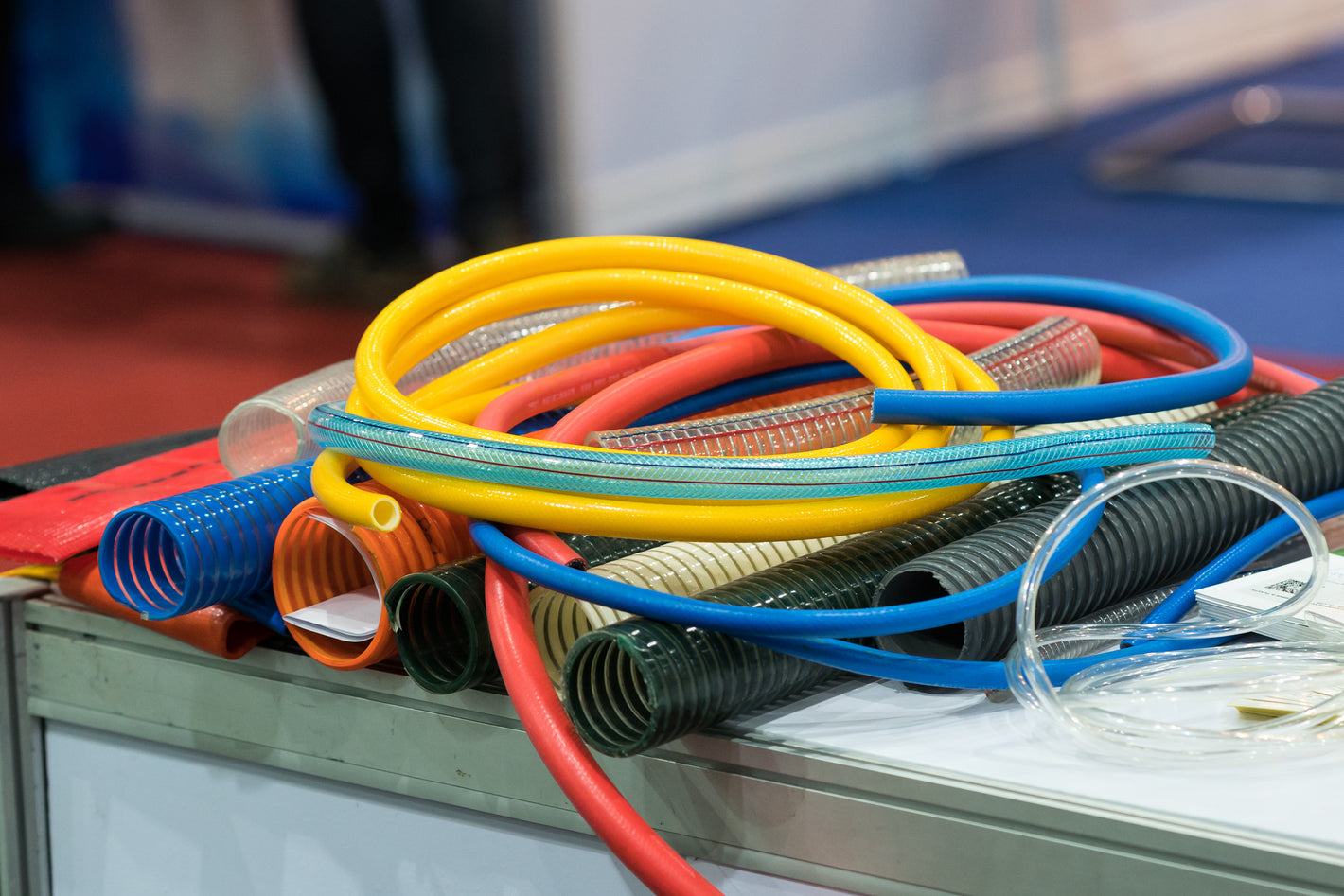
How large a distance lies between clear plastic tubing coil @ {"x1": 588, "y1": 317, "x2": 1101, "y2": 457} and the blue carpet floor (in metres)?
1.84

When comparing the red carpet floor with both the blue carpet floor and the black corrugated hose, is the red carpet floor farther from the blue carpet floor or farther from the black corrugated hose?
the black corrugated hose

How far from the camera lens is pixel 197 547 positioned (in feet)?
2.88

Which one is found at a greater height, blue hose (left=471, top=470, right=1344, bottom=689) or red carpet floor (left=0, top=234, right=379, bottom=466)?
red carpet floor (left=0, top=234, right=379, bottom=466)

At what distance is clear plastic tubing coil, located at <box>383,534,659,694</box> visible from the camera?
0.84m

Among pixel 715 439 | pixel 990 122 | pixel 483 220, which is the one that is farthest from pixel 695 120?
pixel 715 439

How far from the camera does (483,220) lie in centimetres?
373

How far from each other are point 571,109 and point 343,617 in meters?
2.95

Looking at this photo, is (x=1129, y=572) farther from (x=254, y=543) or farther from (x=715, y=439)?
(x=254, y=543)

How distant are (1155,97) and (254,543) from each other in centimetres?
534

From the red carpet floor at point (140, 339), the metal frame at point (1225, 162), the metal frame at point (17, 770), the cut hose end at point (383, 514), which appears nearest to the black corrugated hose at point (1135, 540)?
the cut hose end at point (383, 514)

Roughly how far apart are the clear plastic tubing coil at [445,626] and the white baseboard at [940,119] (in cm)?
294

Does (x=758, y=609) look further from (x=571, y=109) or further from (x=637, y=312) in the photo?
(x=571, y=109)

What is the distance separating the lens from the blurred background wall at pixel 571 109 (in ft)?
12.2

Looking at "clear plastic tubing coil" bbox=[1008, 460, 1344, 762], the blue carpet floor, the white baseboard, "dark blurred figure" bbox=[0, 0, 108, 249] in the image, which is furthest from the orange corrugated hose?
"dark blurred figure" bbox=[0, 0, 108, 249]
